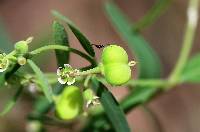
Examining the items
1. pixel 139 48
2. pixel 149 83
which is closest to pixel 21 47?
pixel 149 83

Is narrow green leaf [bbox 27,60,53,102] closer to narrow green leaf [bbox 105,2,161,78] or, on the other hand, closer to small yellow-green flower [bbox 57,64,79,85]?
small yellow-green flower [bbox 57,64,79,85]

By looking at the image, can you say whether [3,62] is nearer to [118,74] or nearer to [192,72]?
[118,74]

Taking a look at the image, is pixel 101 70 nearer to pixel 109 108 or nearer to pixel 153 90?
pixel 109 108

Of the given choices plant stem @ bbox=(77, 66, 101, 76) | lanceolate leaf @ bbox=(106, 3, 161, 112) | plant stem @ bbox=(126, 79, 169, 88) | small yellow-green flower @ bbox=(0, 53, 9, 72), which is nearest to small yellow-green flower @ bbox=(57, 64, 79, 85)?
plant stem @ bbox=(77, 66, 101, 76)

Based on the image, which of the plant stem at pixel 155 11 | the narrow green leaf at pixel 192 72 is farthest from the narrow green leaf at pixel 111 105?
the plant stem at pixel 155 11

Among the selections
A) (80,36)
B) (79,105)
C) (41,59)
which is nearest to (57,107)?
(79,105)

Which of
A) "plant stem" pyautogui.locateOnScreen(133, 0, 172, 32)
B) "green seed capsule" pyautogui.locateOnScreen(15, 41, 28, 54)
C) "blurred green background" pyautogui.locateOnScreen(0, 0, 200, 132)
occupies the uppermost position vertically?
"blurred green background" pyautogui.locateOnScreen(0, 0, 200, 132)
